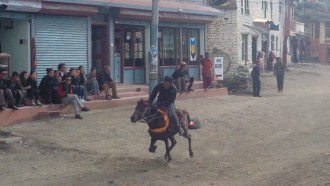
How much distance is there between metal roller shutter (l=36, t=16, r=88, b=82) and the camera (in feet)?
66.7

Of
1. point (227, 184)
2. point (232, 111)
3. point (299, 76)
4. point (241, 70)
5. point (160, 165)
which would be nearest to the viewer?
point (227, 184)

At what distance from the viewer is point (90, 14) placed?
21734mm

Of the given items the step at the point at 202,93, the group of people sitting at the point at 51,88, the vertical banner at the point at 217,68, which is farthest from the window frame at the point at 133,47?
the group of people sitting at the point at 51,88

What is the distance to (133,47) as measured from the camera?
25938mm

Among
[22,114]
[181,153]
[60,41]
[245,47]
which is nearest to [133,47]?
[60,41]

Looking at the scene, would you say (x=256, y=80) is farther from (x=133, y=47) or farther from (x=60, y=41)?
(x=60, y=41)

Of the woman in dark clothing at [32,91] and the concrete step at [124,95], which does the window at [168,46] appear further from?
the woman in dark clothing at [32,91]

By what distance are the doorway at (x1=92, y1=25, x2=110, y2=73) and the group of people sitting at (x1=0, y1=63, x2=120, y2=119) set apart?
3.21 m

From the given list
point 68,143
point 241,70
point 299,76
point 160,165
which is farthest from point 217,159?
point 299,76

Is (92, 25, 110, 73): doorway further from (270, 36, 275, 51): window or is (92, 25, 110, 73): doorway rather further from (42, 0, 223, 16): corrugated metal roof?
(270, 36, 275, 51): window

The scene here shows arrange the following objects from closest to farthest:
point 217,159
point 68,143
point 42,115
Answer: point 217,159
point 68,143
point 42,115

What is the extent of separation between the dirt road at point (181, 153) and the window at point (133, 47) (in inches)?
177

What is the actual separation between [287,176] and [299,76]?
1217 inches

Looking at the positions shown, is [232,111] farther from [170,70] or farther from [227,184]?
[227,184]
